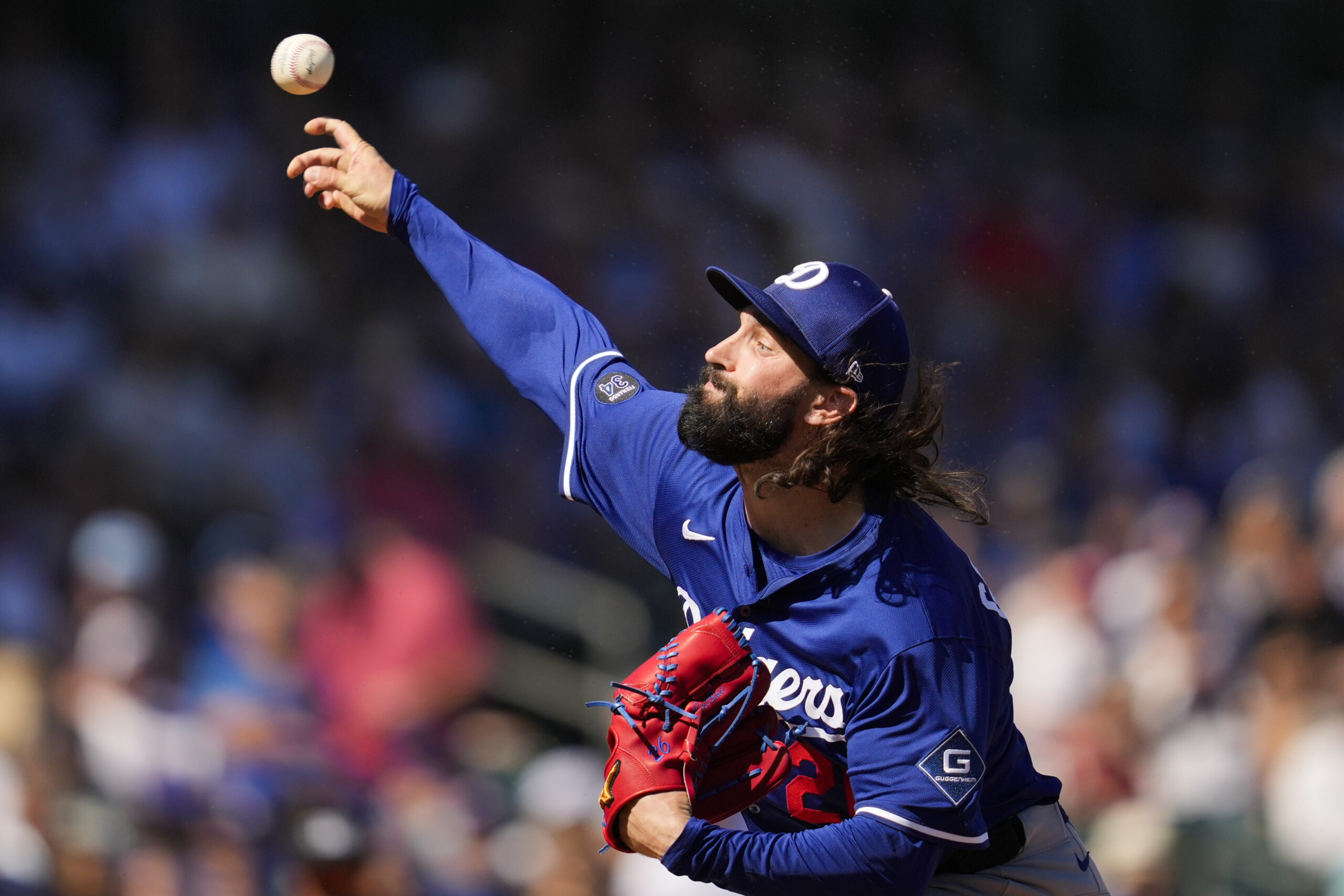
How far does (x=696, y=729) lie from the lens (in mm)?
2625

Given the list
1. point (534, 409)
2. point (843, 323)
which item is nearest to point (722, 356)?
point (843, 323)

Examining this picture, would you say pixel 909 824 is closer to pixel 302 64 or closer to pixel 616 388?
pixel 616 388

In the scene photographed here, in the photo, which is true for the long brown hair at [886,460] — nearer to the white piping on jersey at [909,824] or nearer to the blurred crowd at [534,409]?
the white piping on jersey at [909,824]

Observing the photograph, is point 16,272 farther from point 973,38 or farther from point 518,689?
point 973,38

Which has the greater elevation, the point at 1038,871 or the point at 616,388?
the point at 616,388

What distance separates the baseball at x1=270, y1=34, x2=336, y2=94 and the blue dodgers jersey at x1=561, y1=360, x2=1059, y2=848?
1.16 metres

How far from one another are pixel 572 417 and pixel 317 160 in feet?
2.82

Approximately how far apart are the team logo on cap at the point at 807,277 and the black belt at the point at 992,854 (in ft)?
3.65

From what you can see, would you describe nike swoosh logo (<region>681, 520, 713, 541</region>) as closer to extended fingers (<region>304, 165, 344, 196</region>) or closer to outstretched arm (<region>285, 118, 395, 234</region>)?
outstretched arm (<region>285, 118, 395, 234</region>)

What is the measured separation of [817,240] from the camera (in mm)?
8352

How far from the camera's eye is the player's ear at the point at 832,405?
292cm

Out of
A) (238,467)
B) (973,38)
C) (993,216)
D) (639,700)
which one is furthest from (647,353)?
(639,700)

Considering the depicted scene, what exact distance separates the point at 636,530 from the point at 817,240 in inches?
208

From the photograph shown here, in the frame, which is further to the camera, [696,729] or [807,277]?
[807,277]
